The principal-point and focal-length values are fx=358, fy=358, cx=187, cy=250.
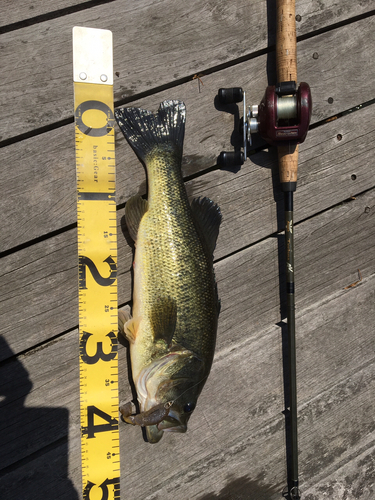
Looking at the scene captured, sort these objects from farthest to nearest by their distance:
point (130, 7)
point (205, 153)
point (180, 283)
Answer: point (205, 153) → point (130, 7) → point (180, 283)

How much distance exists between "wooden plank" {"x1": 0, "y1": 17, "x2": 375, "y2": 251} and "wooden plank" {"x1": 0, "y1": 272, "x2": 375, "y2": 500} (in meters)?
0.71

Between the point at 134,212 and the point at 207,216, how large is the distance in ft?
1.35

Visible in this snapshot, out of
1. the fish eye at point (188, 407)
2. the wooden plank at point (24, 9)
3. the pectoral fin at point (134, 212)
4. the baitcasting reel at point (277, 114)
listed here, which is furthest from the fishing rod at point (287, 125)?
the wooden plank at point (24, 9)

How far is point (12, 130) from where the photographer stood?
1.91 meters

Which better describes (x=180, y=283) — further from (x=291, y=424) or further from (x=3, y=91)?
(x=3, y=91)

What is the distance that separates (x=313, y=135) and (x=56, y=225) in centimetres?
171

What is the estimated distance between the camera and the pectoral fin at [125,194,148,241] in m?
1.92

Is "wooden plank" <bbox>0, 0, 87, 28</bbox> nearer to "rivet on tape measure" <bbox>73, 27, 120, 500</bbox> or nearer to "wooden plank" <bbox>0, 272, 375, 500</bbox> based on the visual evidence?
"rivet on tape measure" <bbox>73, 27, 120, 500</bbox>

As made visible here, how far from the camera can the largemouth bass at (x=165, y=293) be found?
72.7 inches

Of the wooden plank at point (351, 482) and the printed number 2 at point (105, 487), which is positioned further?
the wooden plank at point (351, 482)

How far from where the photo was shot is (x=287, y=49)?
2.10 meters

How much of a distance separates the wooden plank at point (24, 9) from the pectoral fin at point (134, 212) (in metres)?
1.10

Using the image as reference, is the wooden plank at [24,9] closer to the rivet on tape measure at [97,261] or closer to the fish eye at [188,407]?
the rivet on tape measure at [97,261]

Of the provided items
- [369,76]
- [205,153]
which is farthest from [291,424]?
→ [369,76]
